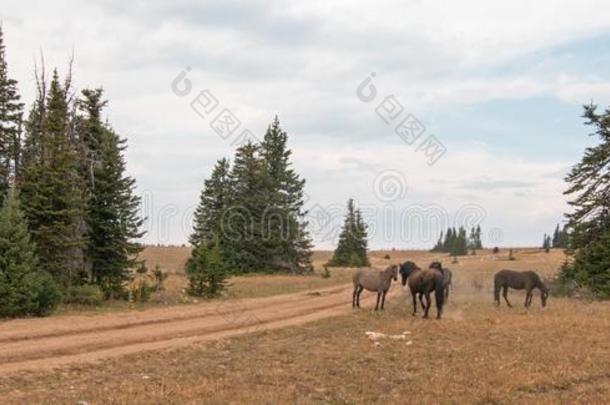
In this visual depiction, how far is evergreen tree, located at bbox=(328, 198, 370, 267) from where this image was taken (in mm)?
85562

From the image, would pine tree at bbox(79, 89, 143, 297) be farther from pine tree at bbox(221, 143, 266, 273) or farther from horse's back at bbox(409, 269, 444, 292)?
pine tree at bbox(221, 143, 266, 273)

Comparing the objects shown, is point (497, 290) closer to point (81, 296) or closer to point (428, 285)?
point (428, 285)

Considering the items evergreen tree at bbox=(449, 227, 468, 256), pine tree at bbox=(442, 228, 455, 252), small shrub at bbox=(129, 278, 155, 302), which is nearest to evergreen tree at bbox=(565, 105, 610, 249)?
small shrub at bbox=(129, 278, 155, 302)

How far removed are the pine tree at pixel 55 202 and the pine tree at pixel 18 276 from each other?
A: 235cm

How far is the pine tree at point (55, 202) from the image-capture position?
27.2 metres

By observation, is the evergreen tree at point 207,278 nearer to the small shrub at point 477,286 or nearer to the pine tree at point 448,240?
the small shrub at point 477,286

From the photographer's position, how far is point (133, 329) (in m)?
20.6

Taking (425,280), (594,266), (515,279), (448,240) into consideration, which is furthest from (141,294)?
(448,240)

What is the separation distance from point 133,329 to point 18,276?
19.3 ft

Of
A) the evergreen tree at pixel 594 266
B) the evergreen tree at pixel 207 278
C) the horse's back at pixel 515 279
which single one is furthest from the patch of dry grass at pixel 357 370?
the evergreen tree at pixel 594 266

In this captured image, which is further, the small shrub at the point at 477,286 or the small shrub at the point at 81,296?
the small shrub at the point at 477,286

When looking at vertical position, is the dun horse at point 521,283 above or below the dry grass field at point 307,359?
above

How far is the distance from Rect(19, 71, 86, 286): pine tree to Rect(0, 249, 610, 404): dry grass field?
530cm

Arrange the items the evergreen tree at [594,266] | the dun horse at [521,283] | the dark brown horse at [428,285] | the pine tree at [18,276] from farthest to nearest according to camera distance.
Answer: the evergreen tree at [594,266] → the dun horse at [521,283] → the dark brown horse at [428,285] → the pine tree at [18,276]
